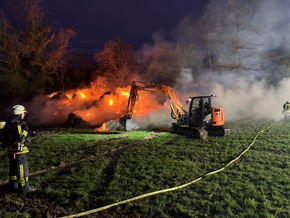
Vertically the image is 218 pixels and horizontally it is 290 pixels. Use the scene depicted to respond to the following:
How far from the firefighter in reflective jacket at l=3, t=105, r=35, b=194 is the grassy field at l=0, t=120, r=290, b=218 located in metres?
0.36

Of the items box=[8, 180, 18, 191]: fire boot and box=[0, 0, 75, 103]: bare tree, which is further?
box=[0, 0, 75, 103]: bare tree

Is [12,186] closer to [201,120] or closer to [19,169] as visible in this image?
[19,169]

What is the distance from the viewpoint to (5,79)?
101 feet

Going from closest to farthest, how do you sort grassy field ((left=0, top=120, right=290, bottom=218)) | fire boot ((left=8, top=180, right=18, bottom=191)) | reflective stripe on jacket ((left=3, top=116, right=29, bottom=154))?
grassy field ((left=0, top=120, right=290, bottom=218)) < reflective stripe on jacket ((left=3, top=116, right=29, bottom=154)) < fire boot ((left=8, top=180, right=18, bottom=191))

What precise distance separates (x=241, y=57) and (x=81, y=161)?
27.4 metres

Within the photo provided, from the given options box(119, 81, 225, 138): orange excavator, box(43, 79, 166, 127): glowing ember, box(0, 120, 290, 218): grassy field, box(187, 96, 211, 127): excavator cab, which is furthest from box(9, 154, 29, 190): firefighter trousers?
box(43, 79, 166, 127): glowing ember

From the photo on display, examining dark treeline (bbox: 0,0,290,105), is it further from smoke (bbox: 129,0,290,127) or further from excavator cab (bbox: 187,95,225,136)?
excavator cab (bbox: 187,95,225,136)

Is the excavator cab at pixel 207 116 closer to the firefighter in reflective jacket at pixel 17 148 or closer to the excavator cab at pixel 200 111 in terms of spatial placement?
the excavator cab at pixel 200 111

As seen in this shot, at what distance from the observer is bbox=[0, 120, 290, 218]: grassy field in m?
5.96

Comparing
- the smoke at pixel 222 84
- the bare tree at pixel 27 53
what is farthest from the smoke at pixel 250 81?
the bare tree at pixel 27 53

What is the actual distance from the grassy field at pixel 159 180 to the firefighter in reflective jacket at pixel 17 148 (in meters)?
0.36

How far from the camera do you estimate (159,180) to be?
7.64 meters

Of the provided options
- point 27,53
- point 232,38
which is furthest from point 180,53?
point 27,53

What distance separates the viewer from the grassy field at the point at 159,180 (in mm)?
5961
